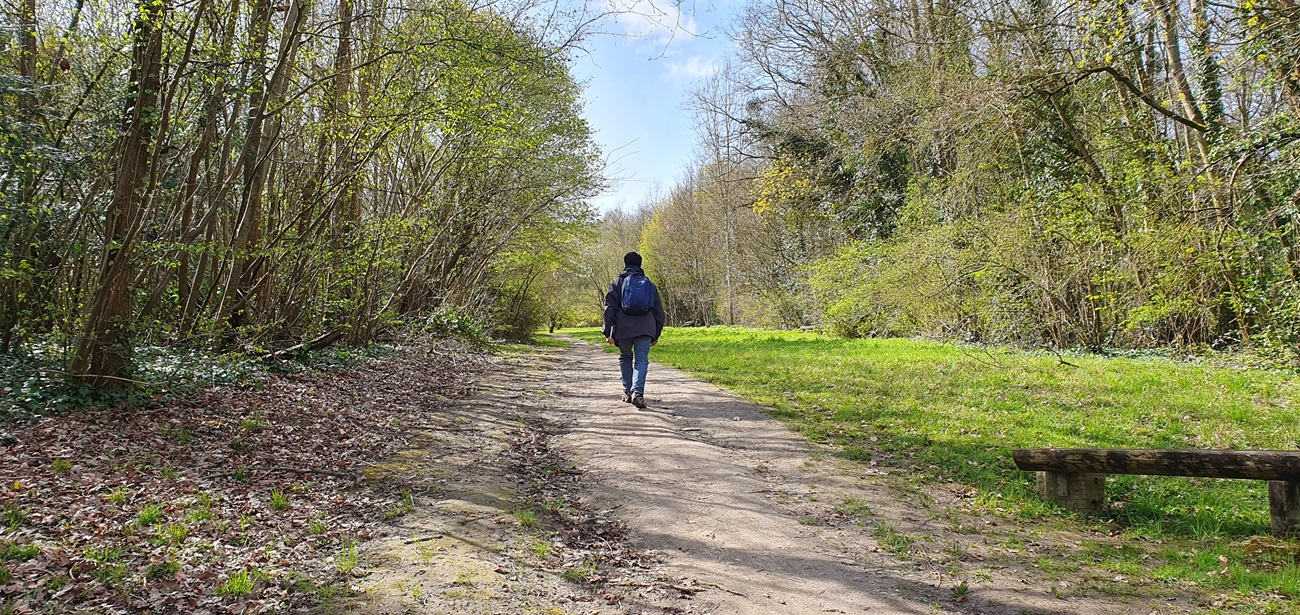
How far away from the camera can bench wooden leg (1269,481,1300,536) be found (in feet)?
14.3

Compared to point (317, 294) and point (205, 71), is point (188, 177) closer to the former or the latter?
point (205, 71)

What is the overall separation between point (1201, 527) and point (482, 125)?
8.96m

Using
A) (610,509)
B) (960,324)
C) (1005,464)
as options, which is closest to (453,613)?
(610,509)

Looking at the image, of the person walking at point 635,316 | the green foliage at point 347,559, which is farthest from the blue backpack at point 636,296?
the green foliage at point 347,559

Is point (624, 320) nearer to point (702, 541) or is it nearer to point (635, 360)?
point (635, 360)

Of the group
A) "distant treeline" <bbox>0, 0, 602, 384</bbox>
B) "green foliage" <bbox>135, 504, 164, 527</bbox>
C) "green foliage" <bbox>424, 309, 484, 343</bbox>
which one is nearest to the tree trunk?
"distant treeline" <bbox>0, 0, 602, 384</bbox>

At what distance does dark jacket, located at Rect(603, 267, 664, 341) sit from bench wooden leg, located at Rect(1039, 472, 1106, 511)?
476 centimetres

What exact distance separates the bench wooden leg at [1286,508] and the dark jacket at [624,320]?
5.90 meters

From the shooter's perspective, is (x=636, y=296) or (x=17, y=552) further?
(x=636, y=296)

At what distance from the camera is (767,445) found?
699 centimetres

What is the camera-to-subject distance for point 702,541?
4340 millimetres

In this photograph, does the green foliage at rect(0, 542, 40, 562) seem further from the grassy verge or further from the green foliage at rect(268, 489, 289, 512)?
the grassy verge

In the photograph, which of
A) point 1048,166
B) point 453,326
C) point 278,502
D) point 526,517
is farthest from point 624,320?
point 1048,166

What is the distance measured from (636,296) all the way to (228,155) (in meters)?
5.17
